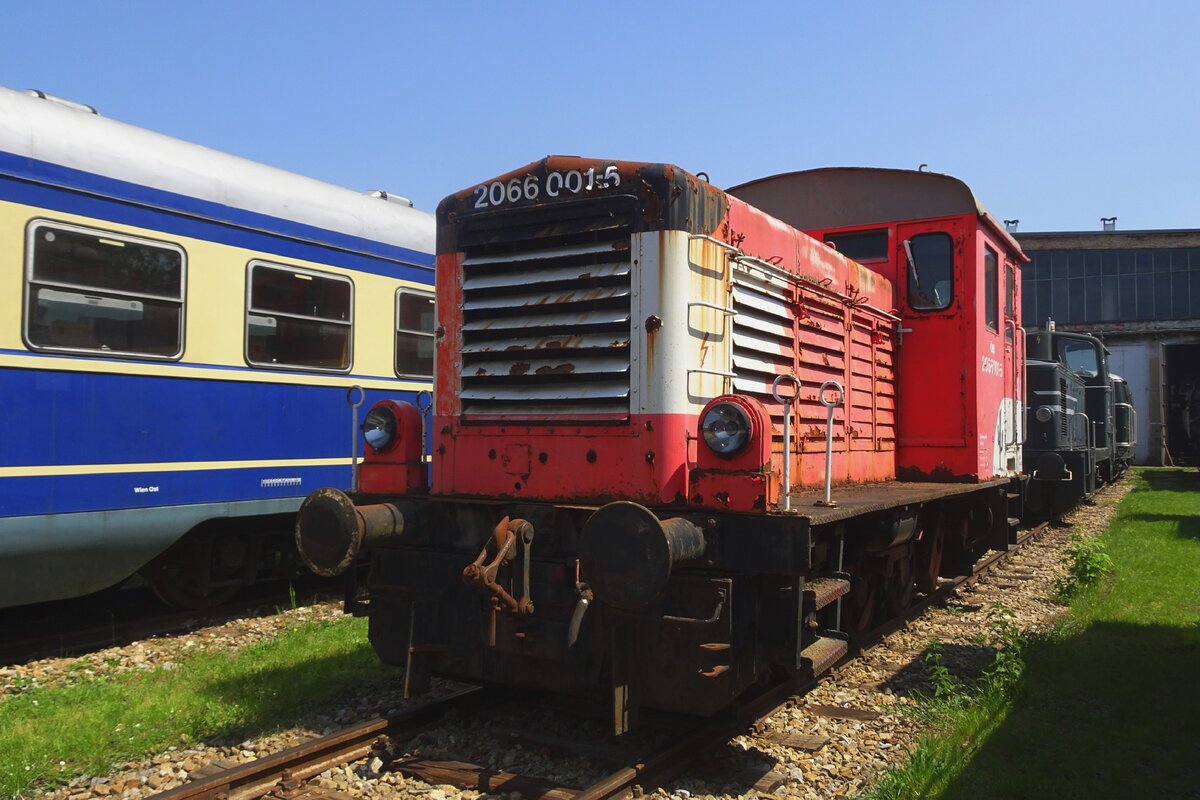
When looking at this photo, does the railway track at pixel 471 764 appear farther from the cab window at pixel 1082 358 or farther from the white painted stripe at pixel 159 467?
the cab window at pixel 1082 358

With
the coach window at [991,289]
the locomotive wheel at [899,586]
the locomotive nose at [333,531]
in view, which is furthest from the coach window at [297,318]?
the coach window at [991,289]

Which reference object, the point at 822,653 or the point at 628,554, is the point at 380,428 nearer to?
the point at 628,554

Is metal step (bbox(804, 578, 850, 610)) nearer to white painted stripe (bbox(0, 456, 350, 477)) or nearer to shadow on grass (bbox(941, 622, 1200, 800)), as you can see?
shadow on grass (bbox(941, 622, 1200, 800))

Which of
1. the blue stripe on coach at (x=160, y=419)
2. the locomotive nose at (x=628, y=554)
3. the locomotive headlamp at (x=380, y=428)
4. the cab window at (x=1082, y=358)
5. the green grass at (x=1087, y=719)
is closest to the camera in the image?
the locomotive nose at (x=628, y=554)

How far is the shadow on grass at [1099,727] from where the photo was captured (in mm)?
4312

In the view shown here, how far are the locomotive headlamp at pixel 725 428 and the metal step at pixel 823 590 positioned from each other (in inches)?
33.6

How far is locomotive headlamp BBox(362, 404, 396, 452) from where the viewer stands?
5566 mm

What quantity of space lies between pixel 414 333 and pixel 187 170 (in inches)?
107

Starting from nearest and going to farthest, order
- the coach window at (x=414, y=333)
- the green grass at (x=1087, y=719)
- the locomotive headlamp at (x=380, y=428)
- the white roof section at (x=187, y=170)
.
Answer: the green grass at (x=1087, y=719) → the locomotive headlamp at (x=380, y=428) → the white roof section at (x=187, y=170) → the coach window at (x=414, y=333)

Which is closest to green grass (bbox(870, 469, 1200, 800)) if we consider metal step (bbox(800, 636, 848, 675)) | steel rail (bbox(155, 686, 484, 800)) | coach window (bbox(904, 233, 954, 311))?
metal step (bbox(800, 636, 848, 675))

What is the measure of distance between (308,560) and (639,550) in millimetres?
1800

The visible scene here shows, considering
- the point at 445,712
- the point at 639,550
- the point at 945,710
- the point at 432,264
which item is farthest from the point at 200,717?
the point at 432,264

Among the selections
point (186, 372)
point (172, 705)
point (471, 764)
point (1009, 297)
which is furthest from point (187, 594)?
point (1009, 297)

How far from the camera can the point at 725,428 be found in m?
4.49
